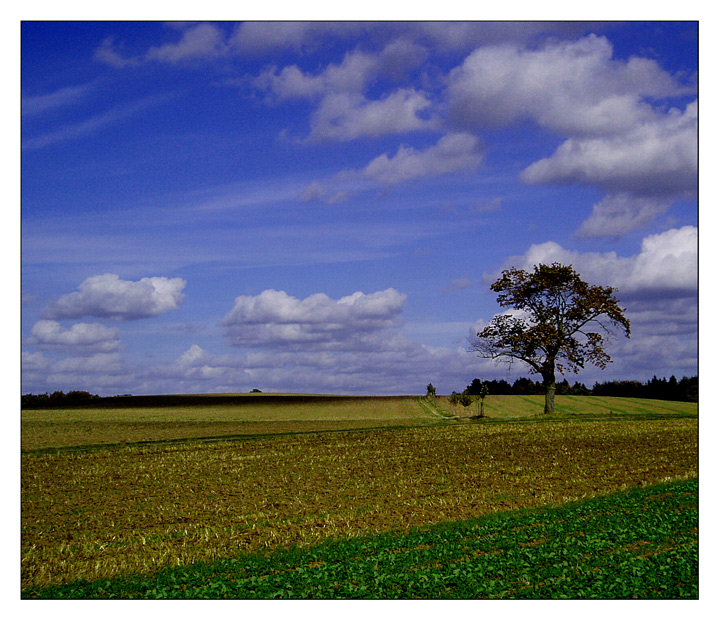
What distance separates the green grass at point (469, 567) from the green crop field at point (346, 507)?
5cm

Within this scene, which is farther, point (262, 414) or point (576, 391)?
point (576, 391)

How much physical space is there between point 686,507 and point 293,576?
1219cm

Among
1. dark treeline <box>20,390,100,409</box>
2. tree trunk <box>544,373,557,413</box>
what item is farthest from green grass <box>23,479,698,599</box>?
dark treeline <box>20,390,100,409</box>

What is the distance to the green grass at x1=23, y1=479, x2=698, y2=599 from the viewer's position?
1162 centimetres

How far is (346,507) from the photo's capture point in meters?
20.0

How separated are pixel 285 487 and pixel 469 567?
12161 mm

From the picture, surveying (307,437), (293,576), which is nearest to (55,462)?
(307,437)

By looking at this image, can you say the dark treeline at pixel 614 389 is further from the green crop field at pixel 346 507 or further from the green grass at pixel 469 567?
the green grass at pixel 469 567

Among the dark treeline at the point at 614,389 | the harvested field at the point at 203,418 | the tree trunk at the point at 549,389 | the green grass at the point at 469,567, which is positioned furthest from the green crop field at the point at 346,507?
the dark treeline at the point at 614,389

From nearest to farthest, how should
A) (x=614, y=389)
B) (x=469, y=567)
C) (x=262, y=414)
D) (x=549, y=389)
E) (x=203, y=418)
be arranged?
(x=469, y=567) < (x=549, y=389) < (x=203, y=418) < (x=262, y=414) < (x=614, y=389)

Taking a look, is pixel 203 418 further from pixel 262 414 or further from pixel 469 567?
pixel 469 567

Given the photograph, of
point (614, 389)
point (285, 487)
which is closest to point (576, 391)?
point (614, 389)

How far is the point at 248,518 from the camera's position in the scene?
18797 millimetres

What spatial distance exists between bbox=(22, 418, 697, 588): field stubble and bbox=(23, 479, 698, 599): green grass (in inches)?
53.1
